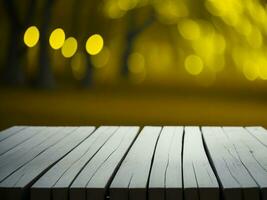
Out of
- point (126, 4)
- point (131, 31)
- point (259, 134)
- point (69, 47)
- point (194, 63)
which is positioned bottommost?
point (259, 134)

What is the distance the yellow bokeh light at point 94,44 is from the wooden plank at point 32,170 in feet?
51.8

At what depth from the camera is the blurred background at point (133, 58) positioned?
51.9 feet

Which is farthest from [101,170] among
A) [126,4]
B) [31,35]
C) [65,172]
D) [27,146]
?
[126,4]

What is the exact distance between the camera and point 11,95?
17.4 metres

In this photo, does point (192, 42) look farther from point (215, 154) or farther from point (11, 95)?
point (215, 154)

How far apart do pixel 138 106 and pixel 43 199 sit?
42.4 ft

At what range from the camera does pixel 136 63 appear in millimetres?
22594

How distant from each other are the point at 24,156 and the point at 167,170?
99 cm

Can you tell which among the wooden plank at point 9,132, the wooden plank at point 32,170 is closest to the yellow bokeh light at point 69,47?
the wooden plank at point 9,132

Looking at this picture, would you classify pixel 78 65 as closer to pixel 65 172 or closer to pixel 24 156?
pixel 24 156

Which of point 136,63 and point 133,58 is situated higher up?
point 133,58

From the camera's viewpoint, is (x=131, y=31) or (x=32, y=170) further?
(x=131, y=31)

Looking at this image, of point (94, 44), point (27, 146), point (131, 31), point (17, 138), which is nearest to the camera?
point (27, 146)

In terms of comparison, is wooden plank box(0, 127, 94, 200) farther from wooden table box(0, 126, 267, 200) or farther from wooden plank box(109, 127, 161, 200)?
wooden plank box(109, 127, 161, 200)
